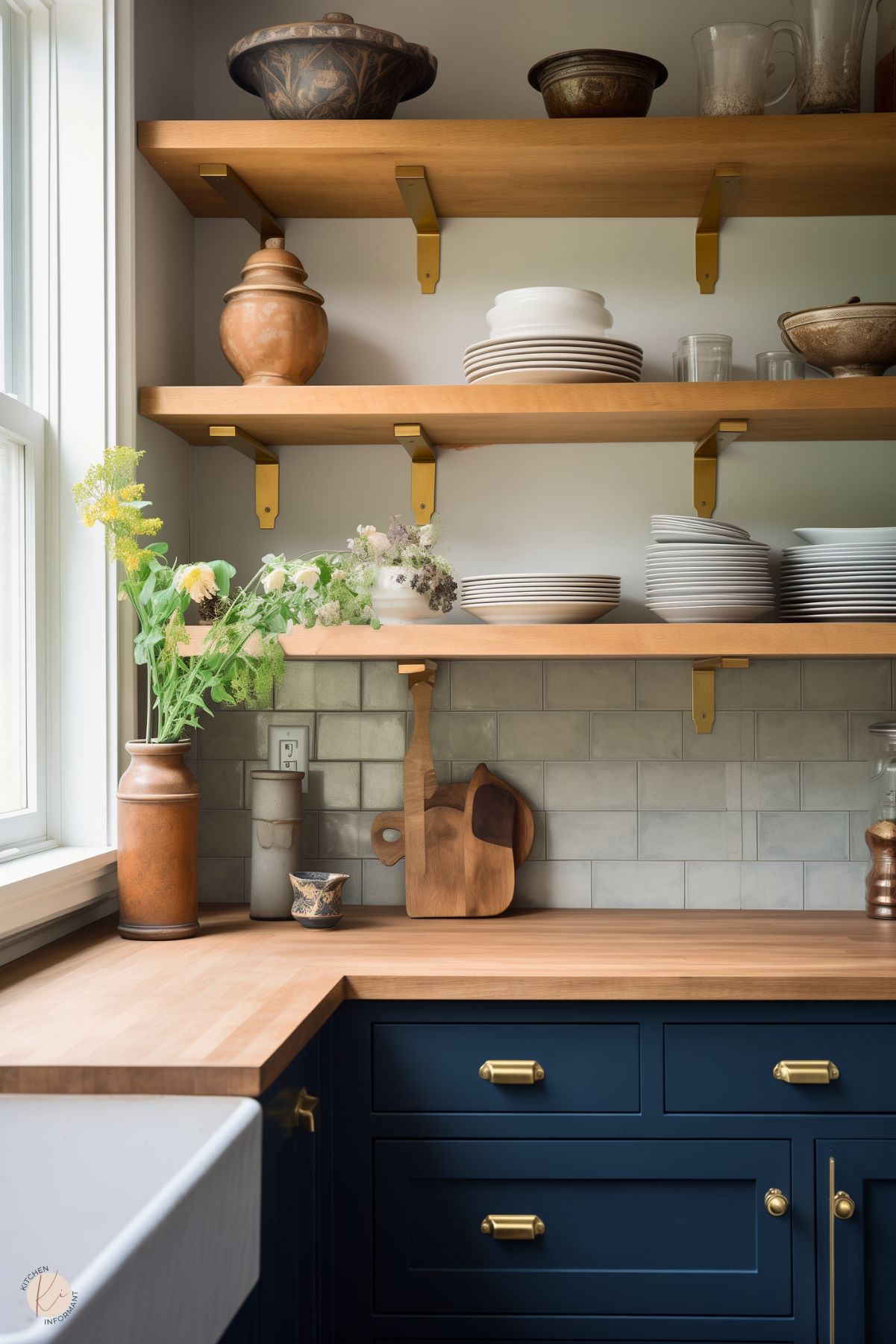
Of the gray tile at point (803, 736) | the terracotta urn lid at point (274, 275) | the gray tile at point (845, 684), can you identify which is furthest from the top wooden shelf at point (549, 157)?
the gray tile at point (803, 736)

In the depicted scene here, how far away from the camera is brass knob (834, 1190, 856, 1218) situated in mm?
1684

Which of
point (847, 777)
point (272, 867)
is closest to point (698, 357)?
point (847, 777)

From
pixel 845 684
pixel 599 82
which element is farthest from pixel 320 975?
pixel 599 82

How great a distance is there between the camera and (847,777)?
2.29 meters

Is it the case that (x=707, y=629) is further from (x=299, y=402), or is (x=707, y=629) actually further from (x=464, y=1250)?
(x=464, y=1250)

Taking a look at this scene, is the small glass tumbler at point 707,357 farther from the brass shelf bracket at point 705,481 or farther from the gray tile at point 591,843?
the gray tile at point 591,843

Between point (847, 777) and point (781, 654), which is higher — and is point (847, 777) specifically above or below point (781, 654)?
below

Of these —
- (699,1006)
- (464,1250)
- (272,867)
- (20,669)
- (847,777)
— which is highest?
(20,669)

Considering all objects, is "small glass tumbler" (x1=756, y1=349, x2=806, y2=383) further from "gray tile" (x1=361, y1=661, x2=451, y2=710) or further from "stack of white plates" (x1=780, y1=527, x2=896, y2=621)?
"gray tile" (x1=361, y1=661, x2=451, y2=710)

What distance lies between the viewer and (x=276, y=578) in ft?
6.06

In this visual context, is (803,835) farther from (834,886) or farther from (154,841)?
(154,841)

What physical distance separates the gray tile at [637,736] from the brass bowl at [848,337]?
71 centimetres

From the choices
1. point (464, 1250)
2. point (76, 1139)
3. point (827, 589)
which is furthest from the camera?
point (827, 589)

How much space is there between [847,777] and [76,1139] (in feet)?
5.24
